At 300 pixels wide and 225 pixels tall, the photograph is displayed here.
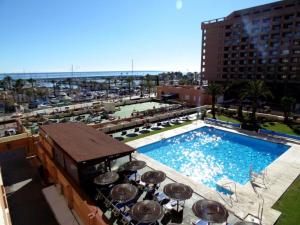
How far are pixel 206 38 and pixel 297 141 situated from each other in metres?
51.4

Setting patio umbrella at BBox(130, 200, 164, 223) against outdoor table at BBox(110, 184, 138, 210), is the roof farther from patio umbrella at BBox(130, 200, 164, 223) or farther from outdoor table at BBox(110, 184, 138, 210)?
patio umbrella at BBox(130, 200, 164, 223)

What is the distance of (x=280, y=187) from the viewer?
15984mm

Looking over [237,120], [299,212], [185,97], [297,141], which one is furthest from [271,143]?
[185,97]

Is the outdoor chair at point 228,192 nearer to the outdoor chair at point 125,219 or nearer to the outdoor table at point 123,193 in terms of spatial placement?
the outdoor table at point 123,193

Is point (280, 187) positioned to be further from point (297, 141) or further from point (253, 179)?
point (297, 141)

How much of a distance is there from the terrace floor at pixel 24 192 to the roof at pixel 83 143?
4.53 meters

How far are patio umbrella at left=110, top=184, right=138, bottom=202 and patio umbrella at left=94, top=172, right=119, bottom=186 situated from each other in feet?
2.10

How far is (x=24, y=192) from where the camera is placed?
55.7ft

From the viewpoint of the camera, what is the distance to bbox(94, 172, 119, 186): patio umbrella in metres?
12.7

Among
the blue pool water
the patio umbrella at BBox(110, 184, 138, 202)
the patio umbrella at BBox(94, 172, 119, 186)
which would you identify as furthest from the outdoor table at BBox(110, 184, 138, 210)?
the blue pool water

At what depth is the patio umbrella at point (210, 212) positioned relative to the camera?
10.2 meters

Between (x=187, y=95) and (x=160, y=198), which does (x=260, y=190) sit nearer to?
(x=160, y=198)

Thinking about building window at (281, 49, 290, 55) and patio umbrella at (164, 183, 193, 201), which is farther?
building window at (281, 49, 290, 55)

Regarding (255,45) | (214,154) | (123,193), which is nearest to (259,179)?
(214,154)
